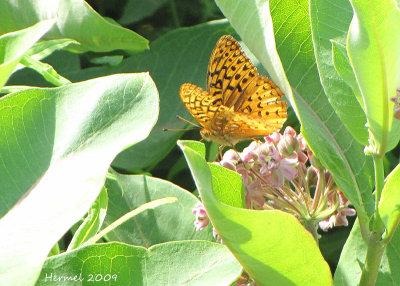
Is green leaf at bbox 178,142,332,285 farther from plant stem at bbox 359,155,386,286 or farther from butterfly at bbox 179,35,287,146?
butterfly at bbox 179,35,287,146

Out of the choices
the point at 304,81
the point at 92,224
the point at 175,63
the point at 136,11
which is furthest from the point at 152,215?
the point at 136,11

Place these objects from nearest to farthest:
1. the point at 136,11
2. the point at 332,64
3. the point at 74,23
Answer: the point at 332,64 → the point at 74,23 → the point at 136,11

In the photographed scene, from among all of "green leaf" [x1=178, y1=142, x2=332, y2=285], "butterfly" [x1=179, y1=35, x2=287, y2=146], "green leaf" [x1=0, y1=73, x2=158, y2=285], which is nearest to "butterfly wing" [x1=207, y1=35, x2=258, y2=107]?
"butterfly" [x1=179, y1=35, x2=287, y2=146]

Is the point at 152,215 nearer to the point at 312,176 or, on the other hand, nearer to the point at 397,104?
the point at 312,176

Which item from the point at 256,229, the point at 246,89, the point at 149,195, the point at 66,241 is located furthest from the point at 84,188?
the point at 66,241

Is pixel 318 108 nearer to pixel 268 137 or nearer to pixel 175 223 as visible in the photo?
pixel 268 137
